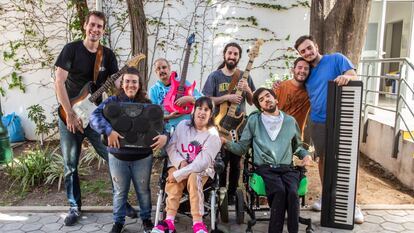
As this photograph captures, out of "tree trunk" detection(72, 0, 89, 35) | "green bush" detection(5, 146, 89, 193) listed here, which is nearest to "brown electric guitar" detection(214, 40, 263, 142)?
"green bush" detection(5, 146, 89, 193)

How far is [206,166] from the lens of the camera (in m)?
3.43

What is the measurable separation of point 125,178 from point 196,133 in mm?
753

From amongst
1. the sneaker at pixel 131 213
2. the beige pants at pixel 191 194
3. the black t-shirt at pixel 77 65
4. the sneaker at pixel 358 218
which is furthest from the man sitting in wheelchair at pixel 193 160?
the sneaker at pixel 358 218

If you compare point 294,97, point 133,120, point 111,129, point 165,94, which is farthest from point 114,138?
point 294,97

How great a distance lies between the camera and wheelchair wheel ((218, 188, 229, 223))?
357 centimetres

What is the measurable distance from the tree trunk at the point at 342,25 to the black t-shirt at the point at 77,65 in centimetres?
311

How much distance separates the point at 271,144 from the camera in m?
3.62

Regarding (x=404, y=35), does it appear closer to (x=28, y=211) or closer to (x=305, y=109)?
(x=305, y=109)

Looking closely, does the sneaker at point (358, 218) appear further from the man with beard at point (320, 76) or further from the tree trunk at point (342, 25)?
the tree trunk at point (342, 25)

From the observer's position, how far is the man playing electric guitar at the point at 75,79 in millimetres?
3570

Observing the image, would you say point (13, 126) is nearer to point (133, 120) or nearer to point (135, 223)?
point (135, 223)

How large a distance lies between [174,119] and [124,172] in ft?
2.71

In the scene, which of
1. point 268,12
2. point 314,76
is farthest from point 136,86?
point 268,12

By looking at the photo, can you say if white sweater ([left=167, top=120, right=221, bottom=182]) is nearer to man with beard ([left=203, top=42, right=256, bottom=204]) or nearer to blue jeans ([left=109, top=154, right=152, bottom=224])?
blue jeans ([left=109, top=154, right=152, bottom=224])
